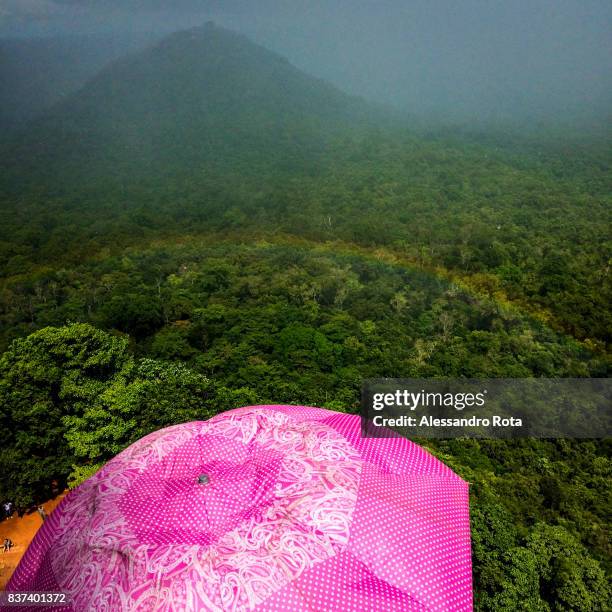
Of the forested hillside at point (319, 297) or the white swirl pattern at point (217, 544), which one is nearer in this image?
the white swirl pattern at point (217, 544)

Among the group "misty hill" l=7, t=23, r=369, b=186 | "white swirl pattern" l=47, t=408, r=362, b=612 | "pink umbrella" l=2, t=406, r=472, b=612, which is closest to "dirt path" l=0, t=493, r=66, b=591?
"pink umbrella" l=2, t=406, r=472, b=612

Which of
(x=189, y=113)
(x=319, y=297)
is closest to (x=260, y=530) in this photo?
(x=319, y=297)

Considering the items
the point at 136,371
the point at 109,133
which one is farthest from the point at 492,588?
the point at 109,133

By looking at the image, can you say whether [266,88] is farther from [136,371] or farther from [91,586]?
[91,586]

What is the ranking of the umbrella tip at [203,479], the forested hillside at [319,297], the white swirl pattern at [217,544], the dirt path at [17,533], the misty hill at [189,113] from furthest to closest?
the misty hill at [189,113]
the forested hillside at [319,297]
the dirt path at [17,533]
the umbrella tip at [203,479]
the white swirl pattern at [217,544]

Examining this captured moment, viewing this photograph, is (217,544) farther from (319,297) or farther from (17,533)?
(319,297)

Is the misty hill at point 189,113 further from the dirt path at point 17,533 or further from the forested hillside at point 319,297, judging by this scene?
the dirt path at point 17,533

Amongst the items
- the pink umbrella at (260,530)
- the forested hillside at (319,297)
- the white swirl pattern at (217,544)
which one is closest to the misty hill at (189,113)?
the forested hillside at (319,297)

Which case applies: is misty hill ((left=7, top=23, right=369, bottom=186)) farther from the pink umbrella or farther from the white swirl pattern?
the white swirl pattern
